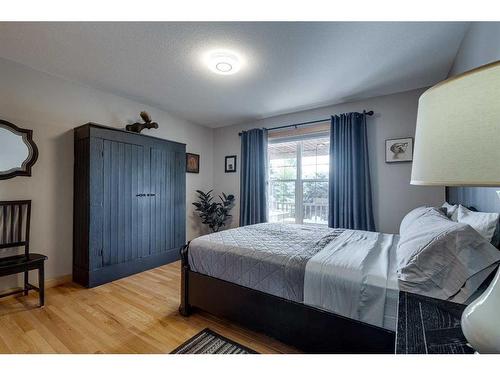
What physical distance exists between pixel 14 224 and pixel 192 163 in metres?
2.58

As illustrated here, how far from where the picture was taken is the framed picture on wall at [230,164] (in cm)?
462

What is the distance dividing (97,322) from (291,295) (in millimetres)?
1671

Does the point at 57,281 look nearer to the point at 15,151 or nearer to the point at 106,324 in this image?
the point at 106,324

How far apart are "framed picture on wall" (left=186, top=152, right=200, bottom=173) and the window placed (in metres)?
1.41

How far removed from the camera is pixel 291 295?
1589mm

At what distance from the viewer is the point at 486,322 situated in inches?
24.3

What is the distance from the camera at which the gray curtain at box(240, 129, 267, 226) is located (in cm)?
415

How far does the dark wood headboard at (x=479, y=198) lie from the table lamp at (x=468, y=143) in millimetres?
1246

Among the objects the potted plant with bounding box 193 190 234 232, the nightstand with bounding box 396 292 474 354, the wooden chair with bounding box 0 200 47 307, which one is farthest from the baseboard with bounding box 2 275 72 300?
the nightstand with bounding box 396 292 474 354

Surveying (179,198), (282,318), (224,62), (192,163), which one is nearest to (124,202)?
(179,198)

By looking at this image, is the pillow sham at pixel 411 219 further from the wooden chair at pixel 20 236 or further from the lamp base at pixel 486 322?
the wooden chair at pixel 20 236
